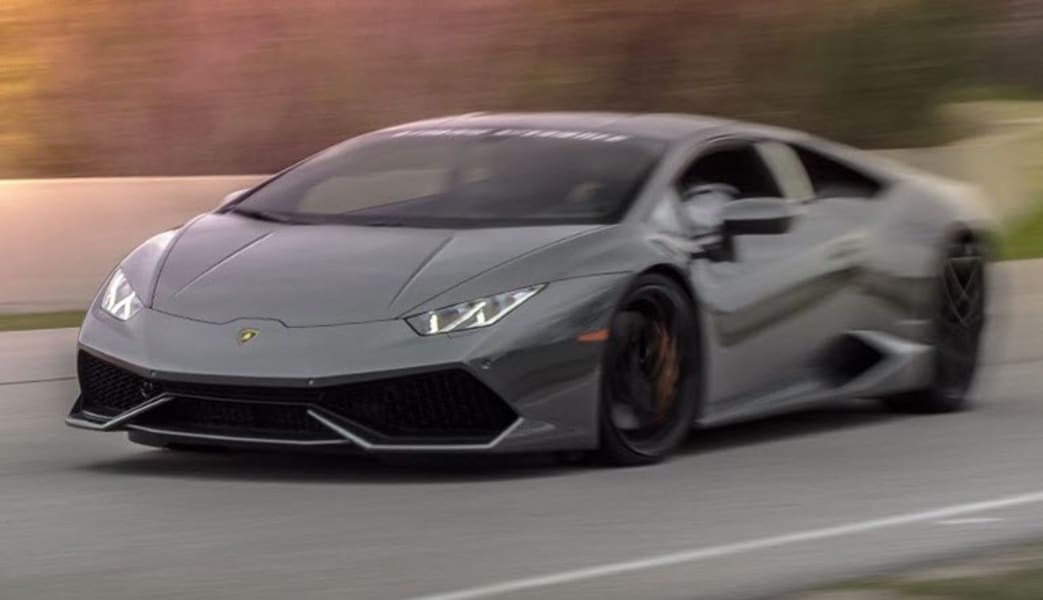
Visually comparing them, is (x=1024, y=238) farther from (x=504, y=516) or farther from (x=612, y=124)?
(x=504, y=516)

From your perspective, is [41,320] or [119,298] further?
[41,320]

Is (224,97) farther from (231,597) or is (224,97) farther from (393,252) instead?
(231,597)

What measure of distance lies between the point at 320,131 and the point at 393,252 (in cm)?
872

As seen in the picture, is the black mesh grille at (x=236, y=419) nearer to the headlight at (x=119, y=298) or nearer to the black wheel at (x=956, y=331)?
the headlight at (x=119, y=298)

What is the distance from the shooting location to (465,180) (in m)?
8.09

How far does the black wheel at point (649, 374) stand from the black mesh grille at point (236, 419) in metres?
1.00

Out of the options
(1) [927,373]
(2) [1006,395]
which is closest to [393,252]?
(1) [927,373]

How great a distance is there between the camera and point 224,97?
51.8 feet

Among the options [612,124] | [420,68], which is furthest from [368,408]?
[420,68]

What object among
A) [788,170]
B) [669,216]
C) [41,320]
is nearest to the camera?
[669,216]

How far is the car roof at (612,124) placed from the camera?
8.38 m

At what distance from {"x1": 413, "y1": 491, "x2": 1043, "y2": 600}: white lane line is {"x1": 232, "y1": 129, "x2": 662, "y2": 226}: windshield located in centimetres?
156

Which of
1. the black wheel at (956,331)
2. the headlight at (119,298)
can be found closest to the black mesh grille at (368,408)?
the headlight at (119,298)

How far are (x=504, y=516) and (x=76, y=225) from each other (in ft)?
22.7
